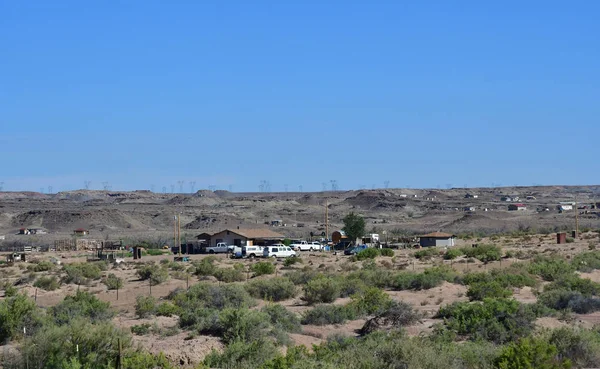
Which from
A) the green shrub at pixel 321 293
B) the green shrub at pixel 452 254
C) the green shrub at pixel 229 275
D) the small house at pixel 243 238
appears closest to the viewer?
the green shrub at pixel 321 293

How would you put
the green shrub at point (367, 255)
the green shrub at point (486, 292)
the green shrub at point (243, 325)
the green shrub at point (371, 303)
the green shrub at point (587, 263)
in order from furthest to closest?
the green shrub at point (367, 255) < the green shrub at point (587, 263) < the green shrub at point (486, 292) < the green shrub at point (371, 303) < the green shrub at point (243, 325)

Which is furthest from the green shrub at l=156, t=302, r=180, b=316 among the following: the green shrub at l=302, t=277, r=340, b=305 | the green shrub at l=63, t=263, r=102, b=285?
the green shrub at l=63, t=263, r=102, b=285

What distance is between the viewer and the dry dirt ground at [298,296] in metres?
25.8

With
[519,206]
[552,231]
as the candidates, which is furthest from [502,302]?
[519,206]

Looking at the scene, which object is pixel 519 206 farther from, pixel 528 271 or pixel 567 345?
pixel 567 345

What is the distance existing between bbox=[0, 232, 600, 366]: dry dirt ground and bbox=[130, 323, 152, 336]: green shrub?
1.27 ft

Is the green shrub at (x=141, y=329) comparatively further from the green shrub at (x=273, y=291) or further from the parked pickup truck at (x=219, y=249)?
the parked pickup truck at (x=219, y=249)

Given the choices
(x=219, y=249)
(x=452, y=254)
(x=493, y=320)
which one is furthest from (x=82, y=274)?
(x=493, y=320)

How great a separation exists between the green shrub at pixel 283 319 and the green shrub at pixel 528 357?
946 cm

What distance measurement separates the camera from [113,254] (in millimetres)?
75438

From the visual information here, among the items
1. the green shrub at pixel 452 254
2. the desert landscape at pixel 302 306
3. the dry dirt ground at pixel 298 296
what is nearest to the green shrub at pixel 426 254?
the desert landscape at pixel 302 306

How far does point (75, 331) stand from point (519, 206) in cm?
16470

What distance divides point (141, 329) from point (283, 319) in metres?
4.53

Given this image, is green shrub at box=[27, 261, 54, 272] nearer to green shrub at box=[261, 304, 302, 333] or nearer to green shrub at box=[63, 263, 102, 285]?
green shrub at box=[63, 263, 102, 285]
